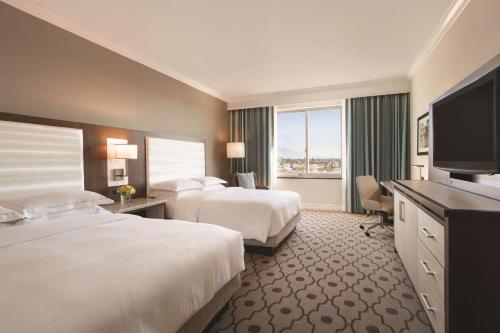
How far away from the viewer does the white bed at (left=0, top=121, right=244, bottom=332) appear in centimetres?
95

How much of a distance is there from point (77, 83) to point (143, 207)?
156 cm

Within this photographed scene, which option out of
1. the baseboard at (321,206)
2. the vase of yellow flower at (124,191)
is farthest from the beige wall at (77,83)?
the baseboard at (321,206)

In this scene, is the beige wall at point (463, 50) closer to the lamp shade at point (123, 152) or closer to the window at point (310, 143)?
the window at point (310, 143)

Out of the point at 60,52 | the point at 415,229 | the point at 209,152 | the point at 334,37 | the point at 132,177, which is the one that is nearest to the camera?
the point at 415,229

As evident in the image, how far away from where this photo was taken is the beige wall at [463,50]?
1.96m

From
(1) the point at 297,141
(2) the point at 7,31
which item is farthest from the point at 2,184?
(1) the point at 297,141

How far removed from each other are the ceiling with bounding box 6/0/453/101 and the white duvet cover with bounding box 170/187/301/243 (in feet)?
6.61

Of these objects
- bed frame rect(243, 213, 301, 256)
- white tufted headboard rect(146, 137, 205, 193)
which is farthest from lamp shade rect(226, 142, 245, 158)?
bed frame rect(243, 213, 301, 256)

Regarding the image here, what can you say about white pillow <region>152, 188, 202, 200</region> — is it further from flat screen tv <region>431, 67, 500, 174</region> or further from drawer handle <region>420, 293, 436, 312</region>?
flat screen tv <region>431, 67, 500, 174</region>

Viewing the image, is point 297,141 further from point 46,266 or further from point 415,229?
point 46,266

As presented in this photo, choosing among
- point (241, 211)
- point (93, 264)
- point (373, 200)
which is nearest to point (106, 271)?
point (93, 264)

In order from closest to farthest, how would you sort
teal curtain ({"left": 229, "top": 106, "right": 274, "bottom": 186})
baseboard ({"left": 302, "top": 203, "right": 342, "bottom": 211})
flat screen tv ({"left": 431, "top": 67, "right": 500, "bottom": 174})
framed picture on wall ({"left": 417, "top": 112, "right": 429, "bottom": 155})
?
flat screen tv ({"left": 431, "top": 67, "right": 500, "bottom": 174})
framed picture on wall ({"left": 417, "top": 112, "right": 429, "bottom": 155})
baseboard ({"left": 302, "top": 203, "right": 342, "bottom": 211})
teal curtain ({"left": 229, "top": 106, "right": 274, "bottom": 186})

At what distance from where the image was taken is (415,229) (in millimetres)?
2086

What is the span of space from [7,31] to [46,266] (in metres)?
2.28
